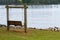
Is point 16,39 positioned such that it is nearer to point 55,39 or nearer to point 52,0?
point 55,39

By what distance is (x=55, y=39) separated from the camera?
11641 millimetres

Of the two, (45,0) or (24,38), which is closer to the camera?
(24,38)

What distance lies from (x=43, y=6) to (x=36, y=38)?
88.8m

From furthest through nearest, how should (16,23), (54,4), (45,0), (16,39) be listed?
(54,4), (45,0), (16,23), (16,39)

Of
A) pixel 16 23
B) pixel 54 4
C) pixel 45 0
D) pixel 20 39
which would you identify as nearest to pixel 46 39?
pixel 20 39

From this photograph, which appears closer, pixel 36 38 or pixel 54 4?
pixel 36 38

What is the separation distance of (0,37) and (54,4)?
287 ft

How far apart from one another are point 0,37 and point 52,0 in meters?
77.7

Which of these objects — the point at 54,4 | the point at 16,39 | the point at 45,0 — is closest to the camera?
the point at 16,39

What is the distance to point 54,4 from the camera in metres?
98.0

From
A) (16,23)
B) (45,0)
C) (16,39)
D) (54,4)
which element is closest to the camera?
(16,39)

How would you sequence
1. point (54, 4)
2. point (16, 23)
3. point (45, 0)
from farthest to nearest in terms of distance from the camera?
1. point (54, 4)
2. point (45, 0)
3. point (16, 23)

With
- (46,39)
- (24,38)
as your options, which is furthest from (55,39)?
(24,38)

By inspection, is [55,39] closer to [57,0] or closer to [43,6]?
[57,0]
